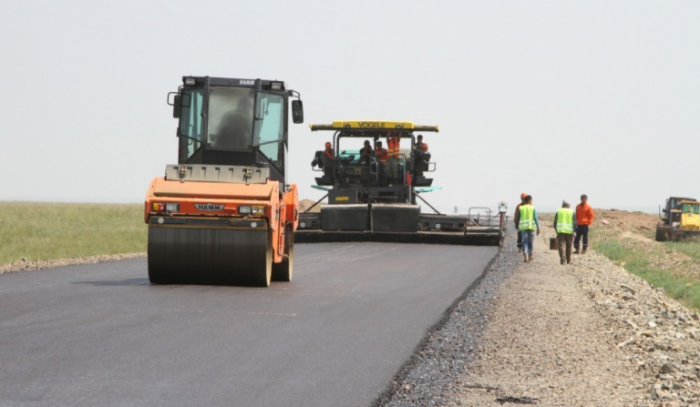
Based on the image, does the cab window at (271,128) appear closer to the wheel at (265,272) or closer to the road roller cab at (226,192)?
the road roller cab at (226,192)

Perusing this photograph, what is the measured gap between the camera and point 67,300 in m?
11.4

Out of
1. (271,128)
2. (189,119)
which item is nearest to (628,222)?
(271,128)

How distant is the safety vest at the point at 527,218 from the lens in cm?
2245

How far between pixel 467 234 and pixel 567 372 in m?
19.8

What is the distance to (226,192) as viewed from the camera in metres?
13.4

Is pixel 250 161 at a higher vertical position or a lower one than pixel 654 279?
higher

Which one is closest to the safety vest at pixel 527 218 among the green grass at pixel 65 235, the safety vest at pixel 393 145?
the safety vest at pixel 393 145

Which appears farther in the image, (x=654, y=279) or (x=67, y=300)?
(x=654, y=279)

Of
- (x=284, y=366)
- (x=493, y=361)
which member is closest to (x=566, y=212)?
(x=493, y=361)

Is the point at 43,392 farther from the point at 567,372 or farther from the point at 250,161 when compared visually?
the point at 250,161

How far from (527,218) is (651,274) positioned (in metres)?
7.51

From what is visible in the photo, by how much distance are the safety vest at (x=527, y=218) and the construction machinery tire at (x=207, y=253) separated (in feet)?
34.3

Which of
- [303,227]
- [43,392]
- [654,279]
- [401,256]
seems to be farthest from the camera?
[303,227]

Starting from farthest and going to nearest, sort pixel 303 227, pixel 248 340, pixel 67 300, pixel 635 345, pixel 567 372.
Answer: pixel 303 227
pixel 67 300
pixel 635 345
pixel 248 340
pixel 567 372
